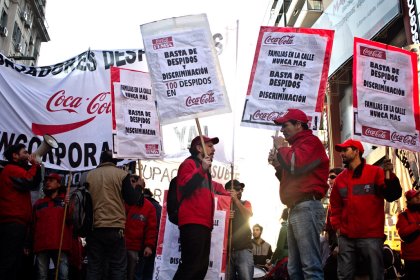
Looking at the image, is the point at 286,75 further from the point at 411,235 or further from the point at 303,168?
the point at 411,235

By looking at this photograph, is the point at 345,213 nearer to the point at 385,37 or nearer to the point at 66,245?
the point at 66,245

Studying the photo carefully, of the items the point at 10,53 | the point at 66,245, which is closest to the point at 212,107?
the point at 66,245

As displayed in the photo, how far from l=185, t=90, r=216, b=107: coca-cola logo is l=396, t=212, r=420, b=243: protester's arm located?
9.65 feet

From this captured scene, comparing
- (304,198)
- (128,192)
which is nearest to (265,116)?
(304,198)

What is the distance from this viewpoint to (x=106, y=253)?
18.1 feet

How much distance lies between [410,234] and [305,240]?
2562mm

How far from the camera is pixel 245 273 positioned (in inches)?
261

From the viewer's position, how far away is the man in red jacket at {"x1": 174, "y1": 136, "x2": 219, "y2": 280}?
4.45m

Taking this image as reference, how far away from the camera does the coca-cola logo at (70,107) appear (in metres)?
7.64

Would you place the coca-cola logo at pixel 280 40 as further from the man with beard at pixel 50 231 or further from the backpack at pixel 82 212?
the man with beard at pixel 50 231

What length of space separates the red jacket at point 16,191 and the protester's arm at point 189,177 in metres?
2.00

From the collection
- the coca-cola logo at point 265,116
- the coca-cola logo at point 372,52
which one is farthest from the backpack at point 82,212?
the coca-cola logo at point 372,52

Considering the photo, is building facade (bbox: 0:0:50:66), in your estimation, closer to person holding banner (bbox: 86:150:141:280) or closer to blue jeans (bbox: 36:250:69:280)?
blue jeans (bbox: 36:250:69:280)

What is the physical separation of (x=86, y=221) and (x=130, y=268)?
186 cm
